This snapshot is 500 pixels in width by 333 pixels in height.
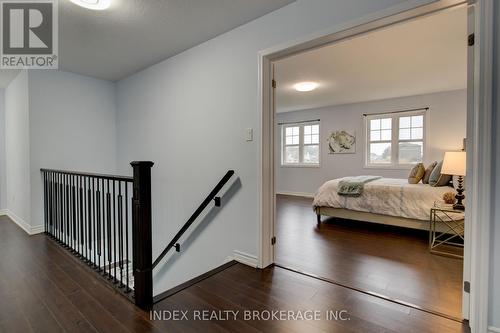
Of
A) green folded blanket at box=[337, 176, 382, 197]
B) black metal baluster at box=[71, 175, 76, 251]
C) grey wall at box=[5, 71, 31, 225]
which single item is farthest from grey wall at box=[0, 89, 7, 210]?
green folded blanket at box=[337, 176, 382, 197]

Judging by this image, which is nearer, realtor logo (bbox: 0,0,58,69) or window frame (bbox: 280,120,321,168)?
realtor logo (bbox: 0,0,58,69)

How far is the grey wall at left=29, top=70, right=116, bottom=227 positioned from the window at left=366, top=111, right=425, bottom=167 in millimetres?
5573

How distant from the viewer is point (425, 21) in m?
2.40

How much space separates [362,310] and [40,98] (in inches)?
179

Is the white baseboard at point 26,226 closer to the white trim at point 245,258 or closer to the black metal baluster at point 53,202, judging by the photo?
the black metal baluster at point 53,202

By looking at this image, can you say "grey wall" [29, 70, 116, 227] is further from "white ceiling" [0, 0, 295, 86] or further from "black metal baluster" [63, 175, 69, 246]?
"black metal baluster" [63, 175, 69, 246]

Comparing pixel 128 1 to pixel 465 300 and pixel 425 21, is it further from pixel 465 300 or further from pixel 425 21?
pixel 465 300

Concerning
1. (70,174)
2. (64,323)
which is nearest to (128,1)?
(70,174)

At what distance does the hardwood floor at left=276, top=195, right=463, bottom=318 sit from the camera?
1994 mm

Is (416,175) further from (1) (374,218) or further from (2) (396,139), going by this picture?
(2) (396,139)

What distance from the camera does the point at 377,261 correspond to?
2633 millimetres

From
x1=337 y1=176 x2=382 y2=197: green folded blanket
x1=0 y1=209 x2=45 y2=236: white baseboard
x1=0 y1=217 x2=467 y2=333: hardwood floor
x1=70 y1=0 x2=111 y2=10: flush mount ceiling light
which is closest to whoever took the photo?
x1=0 y1=217 x2=467 y2=333: hardwood floor

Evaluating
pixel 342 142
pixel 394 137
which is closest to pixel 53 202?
pixel 342 142

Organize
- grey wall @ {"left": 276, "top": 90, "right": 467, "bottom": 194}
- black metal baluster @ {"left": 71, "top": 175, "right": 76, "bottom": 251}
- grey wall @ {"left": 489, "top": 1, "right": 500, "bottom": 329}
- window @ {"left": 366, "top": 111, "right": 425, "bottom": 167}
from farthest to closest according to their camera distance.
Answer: window @ {"left": 366, "top": 111, "right": 425, "bottom": 167}
grey wall @ {"left": 276, "top": 90, "right": 467, "bottom": 194}
black metal baluster @ {"left": 71, "top": 175, "right": 76, "bottom": 251}
grey wall @ {"left": 489, "top": 1, "right": 500, "bottom": 329}
